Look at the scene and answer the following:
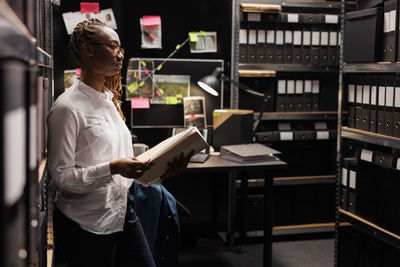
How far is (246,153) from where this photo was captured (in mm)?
2941

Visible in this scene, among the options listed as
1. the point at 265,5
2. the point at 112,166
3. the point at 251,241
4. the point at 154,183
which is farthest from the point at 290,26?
the point at 112,166

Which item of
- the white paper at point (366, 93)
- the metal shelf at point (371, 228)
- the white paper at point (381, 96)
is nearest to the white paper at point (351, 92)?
the white paper at point (366, 93)

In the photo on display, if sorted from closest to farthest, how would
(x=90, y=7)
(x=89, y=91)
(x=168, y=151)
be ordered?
1. (x=89, y=91)
2. (x=168, y=151)
3. (x=90, y=7)

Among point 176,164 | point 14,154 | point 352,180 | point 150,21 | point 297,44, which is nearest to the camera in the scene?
point 14,154

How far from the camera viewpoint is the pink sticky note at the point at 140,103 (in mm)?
3514

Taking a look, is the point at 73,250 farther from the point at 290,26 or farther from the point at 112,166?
the point at 290,26

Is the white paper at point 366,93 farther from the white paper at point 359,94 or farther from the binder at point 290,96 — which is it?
the binder at point 290,96

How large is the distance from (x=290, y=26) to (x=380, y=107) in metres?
1.20

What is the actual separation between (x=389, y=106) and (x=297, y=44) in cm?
120

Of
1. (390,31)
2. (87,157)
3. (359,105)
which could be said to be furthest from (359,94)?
(87,157)

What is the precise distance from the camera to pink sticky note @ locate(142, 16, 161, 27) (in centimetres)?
350

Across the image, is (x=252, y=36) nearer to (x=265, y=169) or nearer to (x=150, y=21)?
(x=150, y=21)

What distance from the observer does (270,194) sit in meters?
2.97

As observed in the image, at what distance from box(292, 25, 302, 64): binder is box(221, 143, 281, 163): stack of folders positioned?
933 mm
